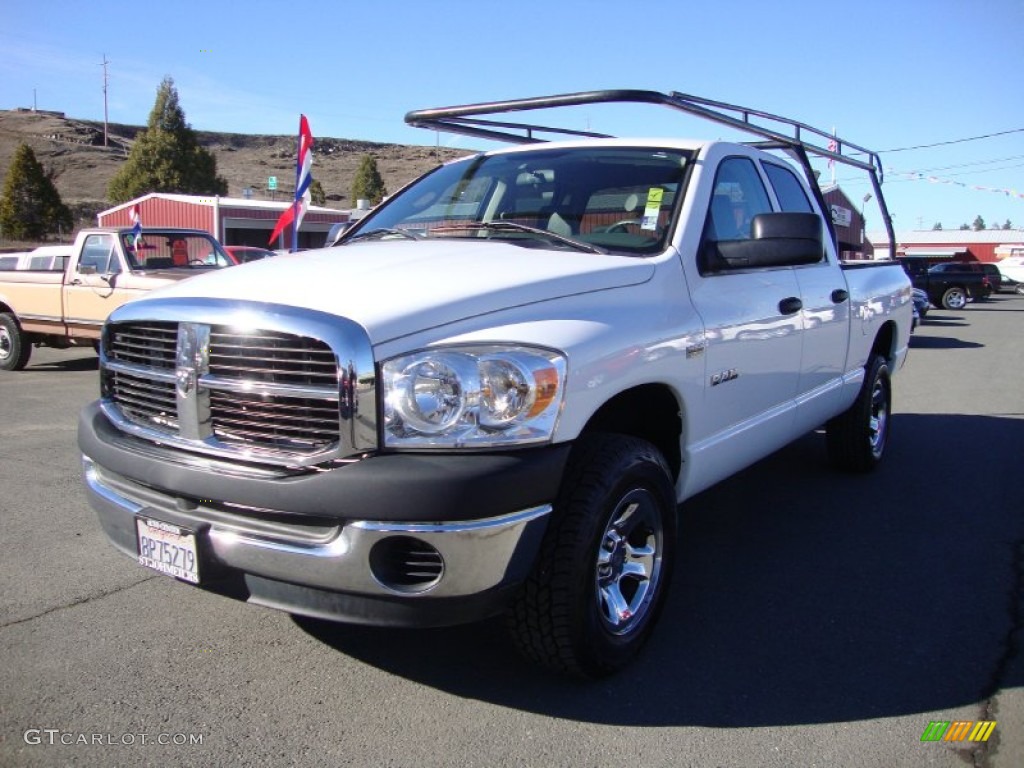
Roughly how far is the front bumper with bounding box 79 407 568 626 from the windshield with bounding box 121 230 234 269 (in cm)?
889

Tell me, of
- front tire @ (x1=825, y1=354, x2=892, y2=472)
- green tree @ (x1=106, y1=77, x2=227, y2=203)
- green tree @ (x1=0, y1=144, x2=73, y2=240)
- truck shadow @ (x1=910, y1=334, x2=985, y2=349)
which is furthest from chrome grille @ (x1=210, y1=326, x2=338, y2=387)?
green tree @ (x1=106, y1=77, x2=227, y2=203)

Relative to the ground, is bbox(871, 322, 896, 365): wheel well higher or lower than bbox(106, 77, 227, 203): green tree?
lower

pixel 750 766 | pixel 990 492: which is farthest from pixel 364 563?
pixel 990 492

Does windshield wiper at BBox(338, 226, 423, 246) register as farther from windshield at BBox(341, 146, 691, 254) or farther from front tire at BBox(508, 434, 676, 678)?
front tire at BBox(508, 434, 676, 678)

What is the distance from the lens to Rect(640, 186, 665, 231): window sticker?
12.0ft

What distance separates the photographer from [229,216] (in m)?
36.2

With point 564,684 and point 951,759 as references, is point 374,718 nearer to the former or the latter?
point 564,684

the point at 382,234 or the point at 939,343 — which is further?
the point at 939,343

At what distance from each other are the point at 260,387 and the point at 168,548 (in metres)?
0.64

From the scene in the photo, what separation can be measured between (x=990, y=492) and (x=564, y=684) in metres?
3.94

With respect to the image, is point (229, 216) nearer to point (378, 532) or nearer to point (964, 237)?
point (378, 532)

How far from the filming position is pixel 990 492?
566 centimetres

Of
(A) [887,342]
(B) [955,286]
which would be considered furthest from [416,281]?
(B) [955,286]

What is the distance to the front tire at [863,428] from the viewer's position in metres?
5.76
